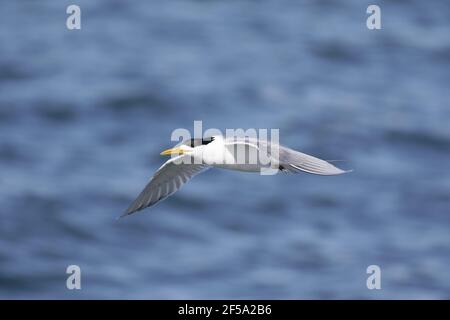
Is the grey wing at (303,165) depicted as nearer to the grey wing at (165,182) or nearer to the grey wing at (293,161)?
the grey wing at (293,161)

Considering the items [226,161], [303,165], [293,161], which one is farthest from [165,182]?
[303,165]

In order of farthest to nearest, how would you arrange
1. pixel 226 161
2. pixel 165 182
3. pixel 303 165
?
pixel 165 182
pixel 226 161
pixel 303 165

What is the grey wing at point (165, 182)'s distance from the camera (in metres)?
9.40

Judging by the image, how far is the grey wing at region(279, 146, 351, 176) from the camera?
25.1 ft

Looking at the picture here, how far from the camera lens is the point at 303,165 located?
7.77 meters

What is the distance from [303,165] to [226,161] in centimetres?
108

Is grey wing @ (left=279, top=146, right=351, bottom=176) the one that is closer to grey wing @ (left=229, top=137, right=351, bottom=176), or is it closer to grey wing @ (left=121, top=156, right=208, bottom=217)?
grey wing @ (left=229, top=137, right=351, bottom=176)

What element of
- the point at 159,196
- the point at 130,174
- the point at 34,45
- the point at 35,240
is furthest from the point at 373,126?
the point at 159,196

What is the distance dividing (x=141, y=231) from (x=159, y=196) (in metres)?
9.26

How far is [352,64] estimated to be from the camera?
24.3 m

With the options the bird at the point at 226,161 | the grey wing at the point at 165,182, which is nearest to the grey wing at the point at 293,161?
the bird at the point at 226,161

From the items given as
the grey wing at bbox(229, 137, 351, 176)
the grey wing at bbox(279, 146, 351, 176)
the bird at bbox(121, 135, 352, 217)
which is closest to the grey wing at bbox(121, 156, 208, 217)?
the bird at bbox(121, 135, 352, 217)

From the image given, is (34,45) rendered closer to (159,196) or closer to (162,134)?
(162,134)

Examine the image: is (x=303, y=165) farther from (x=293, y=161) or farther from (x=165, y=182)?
(x=165, y=182)
